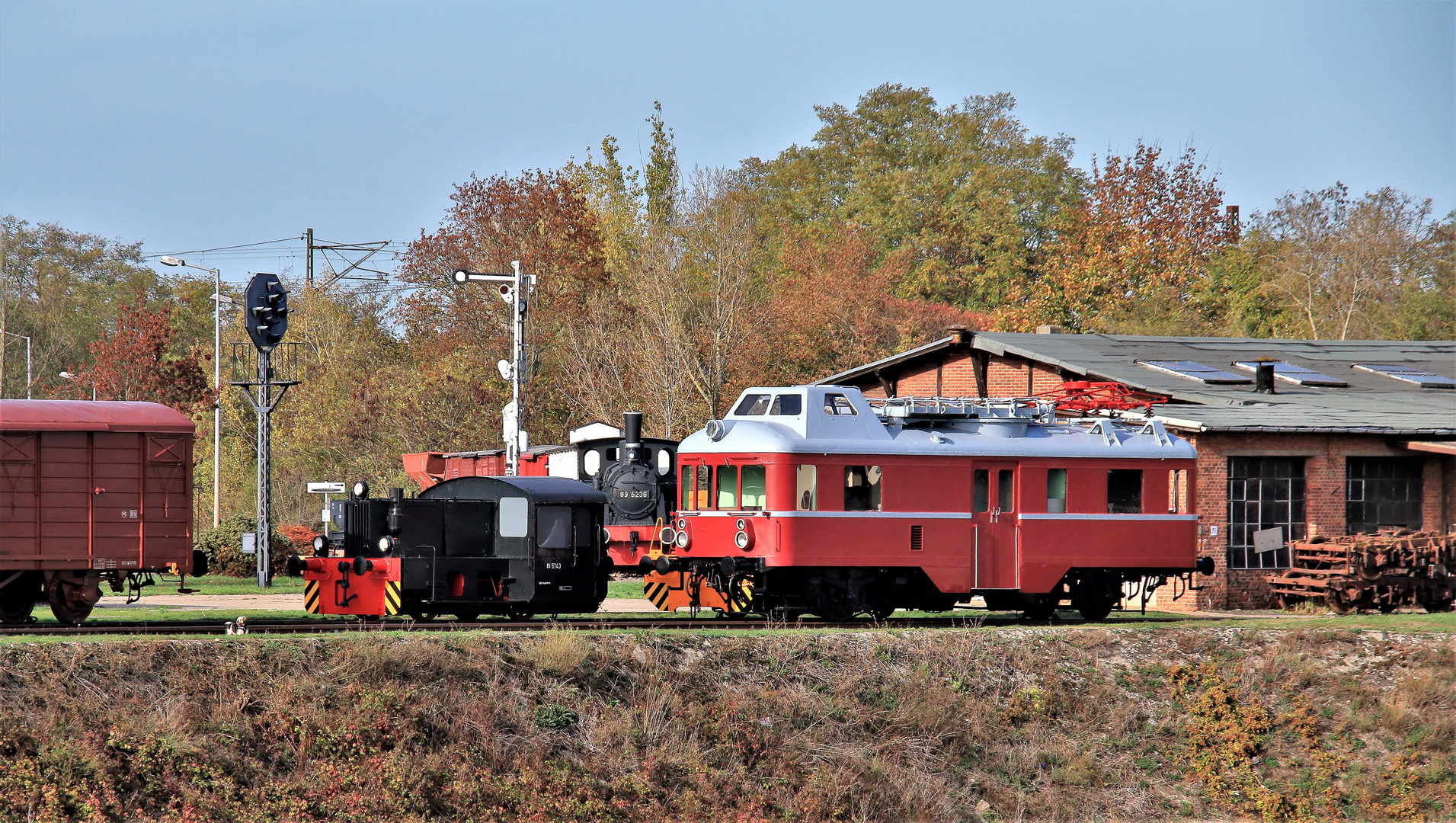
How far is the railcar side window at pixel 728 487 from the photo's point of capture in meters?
19.9

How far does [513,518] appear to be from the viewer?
1959cm

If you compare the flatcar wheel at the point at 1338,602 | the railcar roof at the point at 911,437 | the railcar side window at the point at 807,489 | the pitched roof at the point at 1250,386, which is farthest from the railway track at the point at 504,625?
the pitched roof at the point at 1250,386

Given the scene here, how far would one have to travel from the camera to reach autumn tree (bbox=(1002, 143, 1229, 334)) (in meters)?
47.1

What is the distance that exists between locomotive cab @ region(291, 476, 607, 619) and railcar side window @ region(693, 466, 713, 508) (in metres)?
1.51

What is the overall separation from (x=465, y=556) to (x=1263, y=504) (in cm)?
1454

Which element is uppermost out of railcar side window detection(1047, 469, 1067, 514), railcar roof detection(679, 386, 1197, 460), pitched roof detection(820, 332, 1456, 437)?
pitched roof detection(820, 332, 1456, 437)

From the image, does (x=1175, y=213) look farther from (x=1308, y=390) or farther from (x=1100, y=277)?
(x=1308, y=390)

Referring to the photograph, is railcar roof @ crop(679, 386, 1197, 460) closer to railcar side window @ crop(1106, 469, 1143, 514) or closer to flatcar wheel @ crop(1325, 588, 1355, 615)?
railcar side window @ crop(1106, 469, 1143, 514)

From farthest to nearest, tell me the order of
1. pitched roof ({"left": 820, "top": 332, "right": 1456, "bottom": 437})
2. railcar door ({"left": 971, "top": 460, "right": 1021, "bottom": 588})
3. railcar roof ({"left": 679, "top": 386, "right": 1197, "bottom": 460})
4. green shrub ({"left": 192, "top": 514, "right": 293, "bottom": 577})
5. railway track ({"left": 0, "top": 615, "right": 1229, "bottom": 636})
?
green shrub ({"left": 192, "top": 514, "right": 293, "bottom": 577}) < pitched roof ({"left": 820, "top": 332, "right": 1456, "bottom": 437}) < railcar door ({"left": 971, "top": 460, "right": 1021, "bottom": 588}) < railcar roof ({"left": 679, "top": 386, "right": 1197, "bottom": 460}) < railway track ({"left": 0, "top": 615, "right": 1229, "bottom": 636})

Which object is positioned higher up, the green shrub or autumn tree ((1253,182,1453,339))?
autumn tree ((1253,182,1453,339))

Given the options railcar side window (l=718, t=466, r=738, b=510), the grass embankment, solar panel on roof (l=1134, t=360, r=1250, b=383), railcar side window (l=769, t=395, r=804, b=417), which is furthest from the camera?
solar panel on roof (l=1134, t=360, r=1250, b=383)

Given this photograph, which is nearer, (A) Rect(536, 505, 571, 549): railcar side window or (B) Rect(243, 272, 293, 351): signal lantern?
(A) Rect(536, 505, 571, 549): railcar side window

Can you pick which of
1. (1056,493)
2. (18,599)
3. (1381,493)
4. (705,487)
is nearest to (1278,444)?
(1381,493)

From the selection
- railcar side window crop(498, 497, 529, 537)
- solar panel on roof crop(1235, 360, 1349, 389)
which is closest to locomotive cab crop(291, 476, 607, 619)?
railcar side window crop(498, 497, 529, 537)
